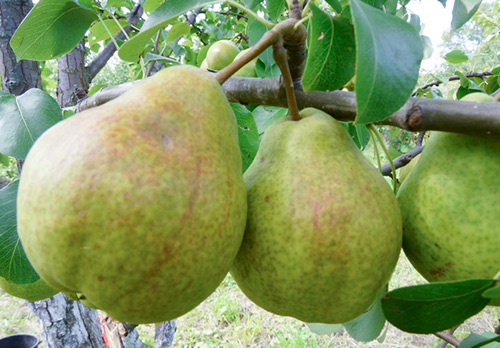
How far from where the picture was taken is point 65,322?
2033 millimetres

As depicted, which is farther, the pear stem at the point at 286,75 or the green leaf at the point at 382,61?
the pear stem at the point at 286,75

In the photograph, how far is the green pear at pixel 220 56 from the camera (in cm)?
187

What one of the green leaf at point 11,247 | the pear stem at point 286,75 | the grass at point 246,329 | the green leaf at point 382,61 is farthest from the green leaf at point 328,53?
the grass at point 246,329

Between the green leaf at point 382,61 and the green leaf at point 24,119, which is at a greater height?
the green leaf at point 382,61

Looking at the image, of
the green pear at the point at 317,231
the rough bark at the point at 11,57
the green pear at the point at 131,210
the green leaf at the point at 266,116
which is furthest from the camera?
the rough bark at the point at 11,57

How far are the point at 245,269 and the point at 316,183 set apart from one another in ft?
0.69

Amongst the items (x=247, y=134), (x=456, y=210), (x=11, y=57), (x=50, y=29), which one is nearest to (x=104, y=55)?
(x=11, y=57)

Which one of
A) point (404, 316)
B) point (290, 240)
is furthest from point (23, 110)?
point (404, 316)

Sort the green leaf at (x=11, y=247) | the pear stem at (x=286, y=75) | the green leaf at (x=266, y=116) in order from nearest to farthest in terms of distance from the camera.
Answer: the pear stem at (x=286, y=75)
the green leaf at (x=11, y=247)
the green leaf at (x=266, y=116)

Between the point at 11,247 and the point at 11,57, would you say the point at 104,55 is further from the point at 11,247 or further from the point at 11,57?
the point at 11,247

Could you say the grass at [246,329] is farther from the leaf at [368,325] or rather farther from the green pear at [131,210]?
the green pear at [131,210]

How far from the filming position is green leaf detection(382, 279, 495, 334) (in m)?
0.59

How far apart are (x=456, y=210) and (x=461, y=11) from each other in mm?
664

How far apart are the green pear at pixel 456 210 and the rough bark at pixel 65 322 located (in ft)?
6.09
